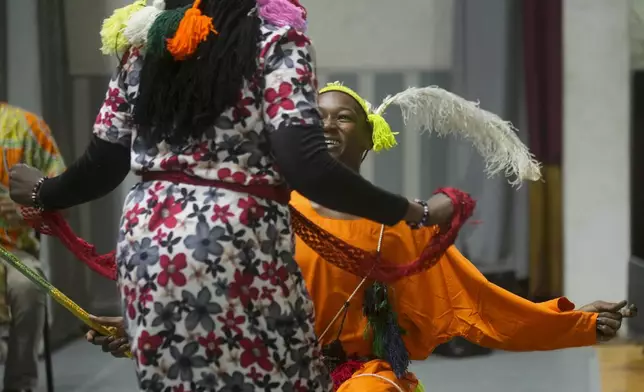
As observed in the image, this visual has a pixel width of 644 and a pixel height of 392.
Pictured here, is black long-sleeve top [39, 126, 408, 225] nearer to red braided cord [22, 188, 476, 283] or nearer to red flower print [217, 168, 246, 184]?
red flower print [217, 168, 246, 184]

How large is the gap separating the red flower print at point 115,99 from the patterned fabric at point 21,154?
120 centimetres

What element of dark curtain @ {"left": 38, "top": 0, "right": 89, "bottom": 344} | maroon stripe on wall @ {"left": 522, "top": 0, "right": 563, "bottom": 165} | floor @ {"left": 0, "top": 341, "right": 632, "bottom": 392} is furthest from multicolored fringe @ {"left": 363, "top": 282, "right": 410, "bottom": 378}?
maroon stripe on wall @ {"left": 522, "top": 0, "right": 563, "bottom": 165}

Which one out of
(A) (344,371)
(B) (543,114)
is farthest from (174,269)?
(B) (543,114)

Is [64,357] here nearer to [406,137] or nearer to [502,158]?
[406,137]

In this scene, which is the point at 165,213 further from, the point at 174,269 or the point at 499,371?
the point at 499,371

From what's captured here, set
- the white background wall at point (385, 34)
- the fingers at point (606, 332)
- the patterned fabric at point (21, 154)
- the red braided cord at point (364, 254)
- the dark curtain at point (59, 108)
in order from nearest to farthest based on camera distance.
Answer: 1. the red braided cord at point (364, 254)
2. the fingers at point (606, 332)
3. the patterned fabric at point (21, 154)
4. the dark curtain at point (59, 108)
5. the white background wall at point (385, 34)

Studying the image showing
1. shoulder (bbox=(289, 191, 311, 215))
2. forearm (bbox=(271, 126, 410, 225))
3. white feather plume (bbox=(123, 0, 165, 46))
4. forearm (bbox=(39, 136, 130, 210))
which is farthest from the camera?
shoulder (bbox=(289, 191, 311, 215))

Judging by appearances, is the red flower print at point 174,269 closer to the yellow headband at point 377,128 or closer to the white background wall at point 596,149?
the yellow headband at point 377,128

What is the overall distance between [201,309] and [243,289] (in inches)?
2.6

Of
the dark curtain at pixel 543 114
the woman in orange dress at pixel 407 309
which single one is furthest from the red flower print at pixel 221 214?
the dark curtain at pixel 543 114

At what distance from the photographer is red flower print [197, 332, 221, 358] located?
1211 mm

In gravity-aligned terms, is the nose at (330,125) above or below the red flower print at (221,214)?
above

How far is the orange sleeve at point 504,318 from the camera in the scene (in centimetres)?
181

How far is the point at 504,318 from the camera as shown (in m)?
1.87
